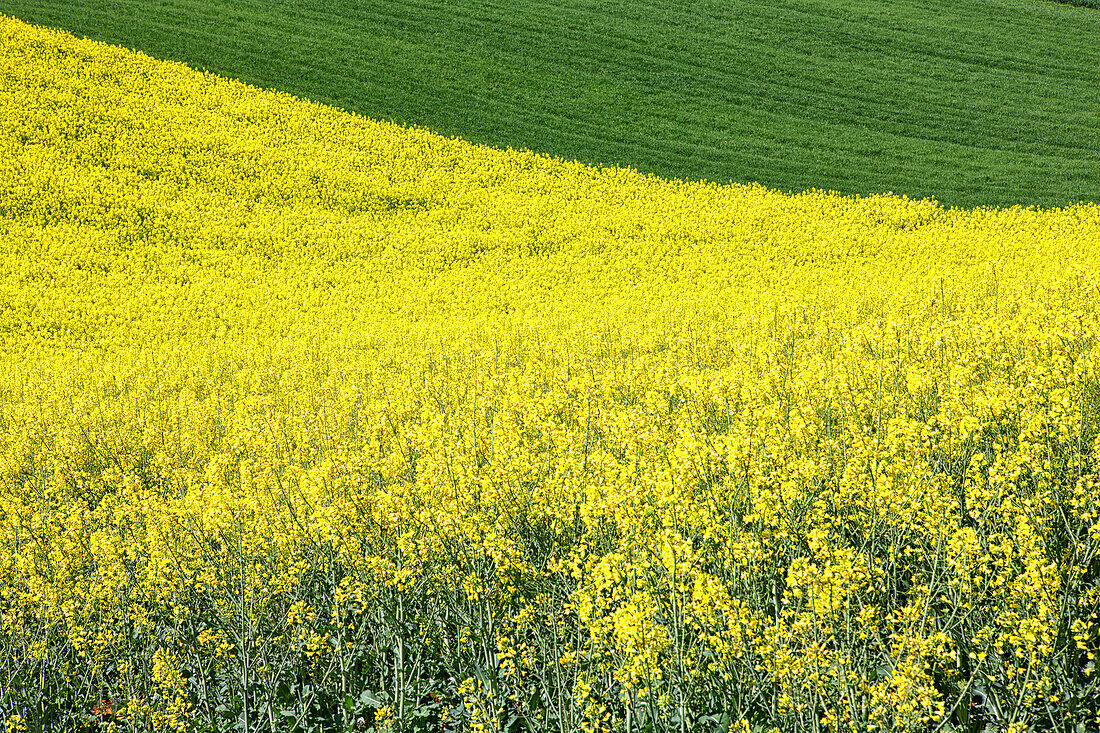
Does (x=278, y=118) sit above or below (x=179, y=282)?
above

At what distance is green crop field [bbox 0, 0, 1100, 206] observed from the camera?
79.8 feet

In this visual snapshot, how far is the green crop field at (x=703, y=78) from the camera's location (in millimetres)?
24312

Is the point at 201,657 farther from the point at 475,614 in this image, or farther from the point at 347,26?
the point at 347,26

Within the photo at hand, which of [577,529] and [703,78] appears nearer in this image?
[577,529]

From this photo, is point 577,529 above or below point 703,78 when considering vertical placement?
below

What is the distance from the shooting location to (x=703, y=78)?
93.9 feet

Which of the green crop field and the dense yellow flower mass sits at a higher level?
the green crop field

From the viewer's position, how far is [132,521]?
6516 mm

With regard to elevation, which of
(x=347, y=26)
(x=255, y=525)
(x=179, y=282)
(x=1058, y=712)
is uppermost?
(x=347, y=26)

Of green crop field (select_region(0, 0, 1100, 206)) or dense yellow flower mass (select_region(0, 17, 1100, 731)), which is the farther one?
green crop field (select_region(0, 0, 1100, 206))

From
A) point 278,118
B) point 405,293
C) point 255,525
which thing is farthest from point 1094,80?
point 255,525

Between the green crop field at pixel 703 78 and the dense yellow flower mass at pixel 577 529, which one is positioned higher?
the green crop field at pixel 703 78

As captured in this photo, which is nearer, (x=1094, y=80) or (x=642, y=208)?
(x=642, y=208)

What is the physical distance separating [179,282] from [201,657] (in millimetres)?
14498
